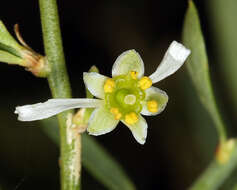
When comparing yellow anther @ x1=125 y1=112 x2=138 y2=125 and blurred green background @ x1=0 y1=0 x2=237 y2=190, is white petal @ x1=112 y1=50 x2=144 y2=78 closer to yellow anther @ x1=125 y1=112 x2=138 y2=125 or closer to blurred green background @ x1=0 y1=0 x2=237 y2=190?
yellow anther @ x1=125 y1=112 x2=138 y2=125

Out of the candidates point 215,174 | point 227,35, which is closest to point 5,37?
point 215,174

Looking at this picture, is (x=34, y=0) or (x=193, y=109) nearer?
(x=193, y=109)

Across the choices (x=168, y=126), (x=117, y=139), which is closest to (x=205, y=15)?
(x=168, y=126)

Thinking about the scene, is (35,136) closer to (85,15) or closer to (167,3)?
(85,15)

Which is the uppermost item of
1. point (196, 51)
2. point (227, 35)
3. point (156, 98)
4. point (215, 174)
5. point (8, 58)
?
point (227, 35)

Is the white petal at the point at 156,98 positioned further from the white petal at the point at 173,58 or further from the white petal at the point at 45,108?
the white petal at the point at 45,108

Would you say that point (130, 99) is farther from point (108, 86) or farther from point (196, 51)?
point (196, 51)
